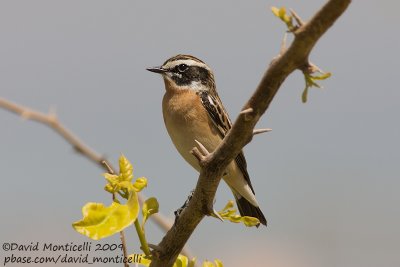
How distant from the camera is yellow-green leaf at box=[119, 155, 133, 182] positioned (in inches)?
87.8

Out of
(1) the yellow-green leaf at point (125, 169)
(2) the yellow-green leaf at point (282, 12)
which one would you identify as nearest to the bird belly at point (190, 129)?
(1) the yellow-green leaf at point (125, 169)

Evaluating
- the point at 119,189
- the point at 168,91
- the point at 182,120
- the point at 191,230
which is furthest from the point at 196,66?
the point at 119,189

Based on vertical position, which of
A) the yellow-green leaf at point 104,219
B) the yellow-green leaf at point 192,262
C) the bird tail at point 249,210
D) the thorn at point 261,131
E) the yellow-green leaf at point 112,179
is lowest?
the bird tail at point 249,210

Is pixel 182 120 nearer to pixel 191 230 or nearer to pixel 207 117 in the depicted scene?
pixel 207 117

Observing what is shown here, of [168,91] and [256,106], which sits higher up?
[256,106]

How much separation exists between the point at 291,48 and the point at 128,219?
2.61 ft

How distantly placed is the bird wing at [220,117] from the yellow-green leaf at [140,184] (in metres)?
3.61

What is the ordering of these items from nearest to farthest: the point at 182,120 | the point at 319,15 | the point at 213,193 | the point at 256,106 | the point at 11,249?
the point at 319,15 → the point at 256,106 → the point at 213,193 → the point at 11,249 → the point at 182,120

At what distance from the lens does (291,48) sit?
200cm

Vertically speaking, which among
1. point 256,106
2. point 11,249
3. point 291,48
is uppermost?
point 291,48

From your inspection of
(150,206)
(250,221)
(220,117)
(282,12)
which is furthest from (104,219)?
(220,117)

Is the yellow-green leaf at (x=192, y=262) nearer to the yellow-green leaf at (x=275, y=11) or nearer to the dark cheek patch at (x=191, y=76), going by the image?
the yellow-green leaf at (x=275, y=11)

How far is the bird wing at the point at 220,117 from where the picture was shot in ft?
19.1

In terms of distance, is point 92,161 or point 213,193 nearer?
point 213,193
